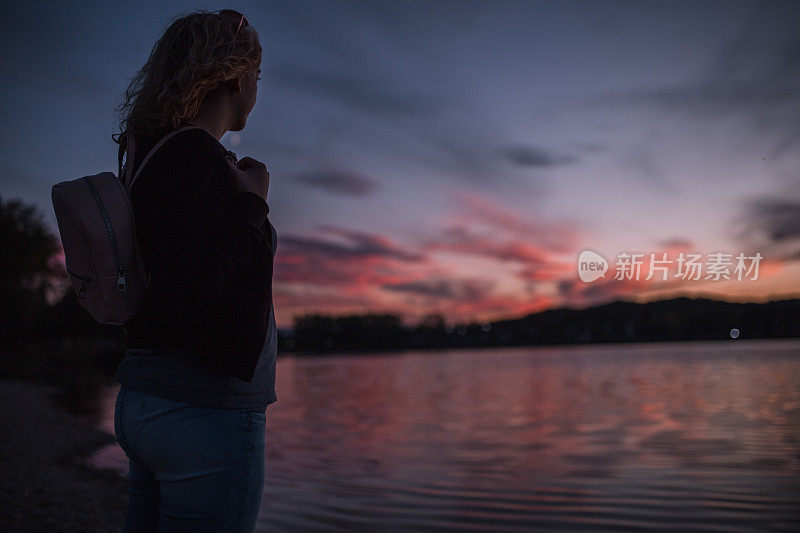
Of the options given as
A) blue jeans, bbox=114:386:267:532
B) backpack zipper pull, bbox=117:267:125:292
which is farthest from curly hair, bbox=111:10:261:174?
blue jeans, bbox=114:386:267:532

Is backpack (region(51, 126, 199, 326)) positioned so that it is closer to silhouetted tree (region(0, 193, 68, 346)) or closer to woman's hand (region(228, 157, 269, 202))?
woman's hand (region(228, 157, 269, 202))

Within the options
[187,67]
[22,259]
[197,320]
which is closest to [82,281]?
[197,320]

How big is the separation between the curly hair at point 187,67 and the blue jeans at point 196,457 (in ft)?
2.24

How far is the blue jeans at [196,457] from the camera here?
4.30 feet

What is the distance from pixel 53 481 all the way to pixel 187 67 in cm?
755

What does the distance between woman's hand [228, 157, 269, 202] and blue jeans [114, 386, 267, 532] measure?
542mm

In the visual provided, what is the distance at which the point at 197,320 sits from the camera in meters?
1.32

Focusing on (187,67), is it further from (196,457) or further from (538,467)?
(538,467)

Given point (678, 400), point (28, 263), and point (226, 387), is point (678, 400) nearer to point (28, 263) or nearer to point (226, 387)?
point (226, 387)

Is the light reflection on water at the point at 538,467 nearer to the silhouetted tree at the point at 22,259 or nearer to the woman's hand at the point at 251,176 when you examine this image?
the woman's hand at the point at 251,176

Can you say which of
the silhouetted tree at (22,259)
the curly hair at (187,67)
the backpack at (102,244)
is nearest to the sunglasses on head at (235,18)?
the curly hair at (187,67)

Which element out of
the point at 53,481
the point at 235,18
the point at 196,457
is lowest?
the point at 53,481

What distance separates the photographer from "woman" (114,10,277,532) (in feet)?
4.22

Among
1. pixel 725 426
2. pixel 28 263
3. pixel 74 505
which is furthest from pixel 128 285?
pixel 28 263
